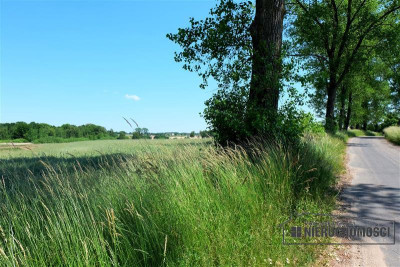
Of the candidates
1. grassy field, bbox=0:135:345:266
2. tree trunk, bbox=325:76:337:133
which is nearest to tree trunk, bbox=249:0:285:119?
grassy field, bbox=0:135:345:266

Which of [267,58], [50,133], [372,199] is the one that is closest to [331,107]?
[267,58]

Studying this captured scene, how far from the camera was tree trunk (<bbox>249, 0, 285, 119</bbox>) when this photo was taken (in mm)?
8367

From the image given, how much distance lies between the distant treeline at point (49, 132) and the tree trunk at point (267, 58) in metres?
20.9

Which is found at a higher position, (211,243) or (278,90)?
(278,90)

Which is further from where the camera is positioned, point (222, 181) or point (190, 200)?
point (222, 181)

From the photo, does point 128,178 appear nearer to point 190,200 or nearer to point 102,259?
point 190,200

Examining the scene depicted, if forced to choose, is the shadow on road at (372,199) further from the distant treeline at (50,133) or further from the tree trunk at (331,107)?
the tree trunk at (331,107)

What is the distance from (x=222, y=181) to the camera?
186 inches

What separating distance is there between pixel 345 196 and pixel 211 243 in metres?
5.32

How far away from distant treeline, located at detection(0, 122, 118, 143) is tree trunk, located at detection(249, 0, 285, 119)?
20.9 metres

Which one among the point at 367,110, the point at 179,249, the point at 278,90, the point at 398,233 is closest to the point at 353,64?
the point at 278,90

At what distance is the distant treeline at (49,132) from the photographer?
2268cm

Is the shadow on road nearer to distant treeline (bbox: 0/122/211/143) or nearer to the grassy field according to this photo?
the grassy field

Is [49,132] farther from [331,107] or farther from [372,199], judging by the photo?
[372,199]
